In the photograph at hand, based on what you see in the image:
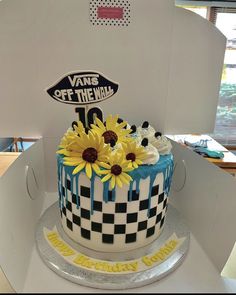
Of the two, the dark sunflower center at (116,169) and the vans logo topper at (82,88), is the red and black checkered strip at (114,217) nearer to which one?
the dark sunflower center at (116,169)

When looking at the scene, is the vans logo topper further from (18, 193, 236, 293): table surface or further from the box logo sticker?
(18, 193, 236, 293): table surface

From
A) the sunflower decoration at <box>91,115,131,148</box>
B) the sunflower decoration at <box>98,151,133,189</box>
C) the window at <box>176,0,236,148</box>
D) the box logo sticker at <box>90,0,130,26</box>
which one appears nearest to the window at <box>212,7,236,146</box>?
the window at <box>176,0,236,148</box>

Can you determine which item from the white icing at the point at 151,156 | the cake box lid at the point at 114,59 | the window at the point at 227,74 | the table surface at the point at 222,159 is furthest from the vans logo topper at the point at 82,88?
the window at the point at 227,74

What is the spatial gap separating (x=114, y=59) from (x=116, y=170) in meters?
0.36

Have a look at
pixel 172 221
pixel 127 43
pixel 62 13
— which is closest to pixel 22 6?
pixel 62 13

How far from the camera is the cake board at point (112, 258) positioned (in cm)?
57

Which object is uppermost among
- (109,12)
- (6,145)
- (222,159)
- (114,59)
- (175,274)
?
(109,12)

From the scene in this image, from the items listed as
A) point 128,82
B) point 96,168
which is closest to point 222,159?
point 128,82

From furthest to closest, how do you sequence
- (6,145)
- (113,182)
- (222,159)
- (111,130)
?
(6,145)
(222,159)
(111,130)
(113,182)

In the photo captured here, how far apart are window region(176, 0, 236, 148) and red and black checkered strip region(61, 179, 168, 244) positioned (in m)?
2.20

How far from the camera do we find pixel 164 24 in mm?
768

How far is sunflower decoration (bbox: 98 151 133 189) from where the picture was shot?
0.58 metres

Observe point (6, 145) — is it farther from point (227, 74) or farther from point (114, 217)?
point (114, 217)

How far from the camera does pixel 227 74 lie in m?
2.69
